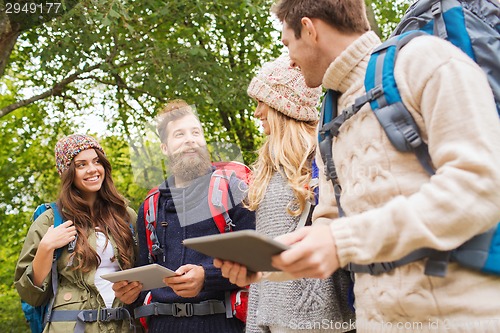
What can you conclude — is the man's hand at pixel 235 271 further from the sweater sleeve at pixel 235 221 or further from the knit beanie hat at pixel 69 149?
the knit beanie hat at pixel 69 149

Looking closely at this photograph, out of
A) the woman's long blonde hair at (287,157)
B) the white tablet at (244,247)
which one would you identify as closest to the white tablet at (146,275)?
the woman's long blonde hair at (287,157)

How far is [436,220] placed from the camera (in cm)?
164

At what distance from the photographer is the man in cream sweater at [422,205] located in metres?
1.63

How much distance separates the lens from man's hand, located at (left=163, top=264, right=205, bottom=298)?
3.46 meters

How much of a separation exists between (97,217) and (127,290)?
933 millimetres

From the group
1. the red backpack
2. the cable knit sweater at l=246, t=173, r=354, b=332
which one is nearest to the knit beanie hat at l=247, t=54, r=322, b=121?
the cable knit sweater at l=246, t=173, r=354, b=332

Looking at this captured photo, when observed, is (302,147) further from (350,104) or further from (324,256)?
(324,256)

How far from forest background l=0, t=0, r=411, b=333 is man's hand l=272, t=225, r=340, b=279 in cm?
451

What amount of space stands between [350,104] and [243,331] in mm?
2077

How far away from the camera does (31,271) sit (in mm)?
4211

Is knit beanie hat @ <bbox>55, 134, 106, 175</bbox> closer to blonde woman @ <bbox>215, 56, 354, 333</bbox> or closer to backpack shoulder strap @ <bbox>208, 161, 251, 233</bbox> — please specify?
backpack shoulder strap @ <bbox>208, 161, 251, 233</bbox>

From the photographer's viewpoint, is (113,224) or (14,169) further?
(14,169)

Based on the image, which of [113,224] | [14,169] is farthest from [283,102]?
[14,169]

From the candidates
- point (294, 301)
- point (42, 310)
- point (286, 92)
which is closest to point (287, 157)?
point (286, 92)
